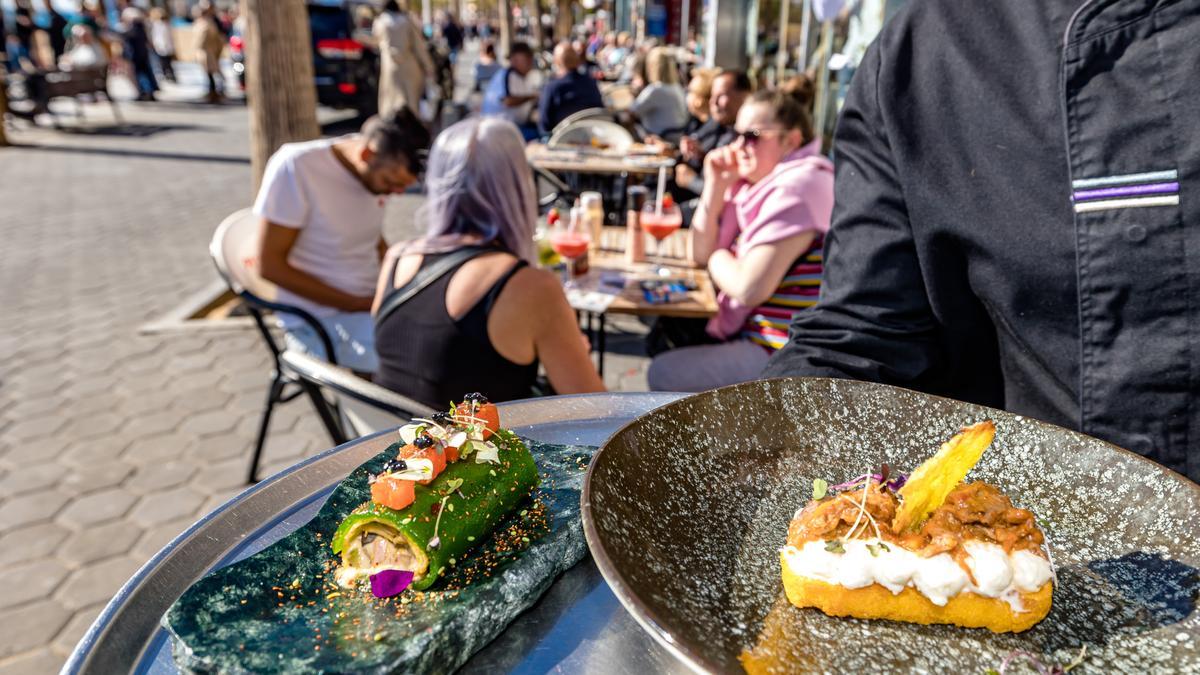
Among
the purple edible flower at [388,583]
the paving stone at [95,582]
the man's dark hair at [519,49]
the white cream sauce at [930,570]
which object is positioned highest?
the man's dark hair at [519,49]

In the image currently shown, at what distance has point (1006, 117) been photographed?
1218mm

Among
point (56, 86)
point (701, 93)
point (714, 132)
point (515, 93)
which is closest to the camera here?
point (714, 132)

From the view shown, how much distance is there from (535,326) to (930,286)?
1.61 m

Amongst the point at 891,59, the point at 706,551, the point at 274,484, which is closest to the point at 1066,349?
the point at 891,59

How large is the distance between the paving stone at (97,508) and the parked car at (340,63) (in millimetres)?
12113

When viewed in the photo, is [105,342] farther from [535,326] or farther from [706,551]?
[706,551]

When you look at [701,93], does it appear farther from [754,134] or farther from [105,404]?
[105,404]

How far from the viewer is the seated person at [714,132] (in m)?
6.53

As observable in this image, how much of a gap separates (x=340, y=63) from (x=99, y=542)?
12863 millimetres

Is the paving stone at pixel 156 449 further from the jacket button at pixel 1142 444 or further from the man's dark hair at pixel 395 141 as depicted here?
the jacket button at pixel 1142 444

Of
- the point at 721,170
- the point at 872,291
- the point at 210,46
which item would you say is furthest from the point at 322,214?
the point at 210,46

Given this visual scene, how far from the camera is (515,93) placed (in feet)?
33.3

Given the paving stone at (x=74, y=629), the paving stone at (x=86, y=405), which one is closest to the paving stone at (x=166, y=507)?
the paving stone at (x=74, y=629)

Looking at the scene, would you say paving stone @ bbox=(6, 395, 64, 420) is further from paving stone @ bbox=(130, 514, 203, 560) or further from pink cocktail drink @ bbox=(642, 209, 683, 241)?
pink cocktail drink @ bbox=(642, 209, 683, 241)
